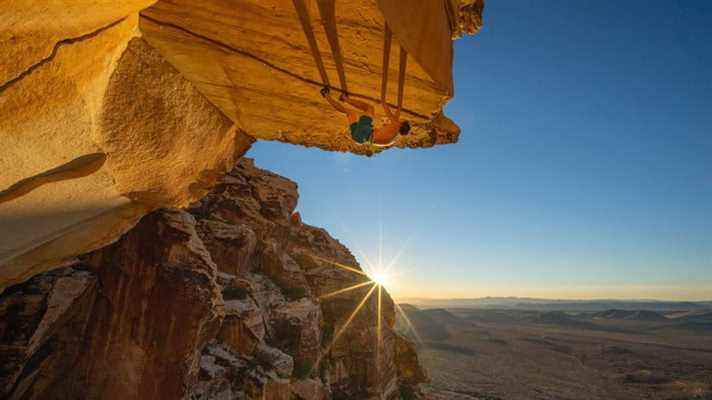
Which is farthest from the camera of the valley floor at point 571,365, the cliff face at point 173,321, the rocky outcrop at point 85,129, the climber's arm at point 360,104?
the valley floor at point 571,365

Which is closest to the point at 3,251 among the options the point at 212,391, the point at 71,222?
the point at 71,222

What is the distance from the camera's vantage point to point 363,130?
2.64m

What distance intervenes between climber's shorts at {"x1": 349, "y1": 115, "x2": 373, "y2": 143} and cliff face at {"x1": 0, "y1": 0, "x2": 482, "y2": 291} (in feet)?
1.16

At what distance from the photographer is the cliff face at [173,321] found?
7.79 meters

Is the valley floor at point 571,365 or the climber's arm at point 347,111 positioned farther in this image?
the valley floor at point 571,365

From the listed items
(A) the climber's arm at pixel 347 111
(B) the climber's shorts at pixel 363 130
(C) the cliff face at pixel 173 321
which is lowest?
(C) the cliff face at pixel 173 321

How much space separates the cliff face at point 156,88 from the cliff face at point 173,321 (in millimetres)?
5484

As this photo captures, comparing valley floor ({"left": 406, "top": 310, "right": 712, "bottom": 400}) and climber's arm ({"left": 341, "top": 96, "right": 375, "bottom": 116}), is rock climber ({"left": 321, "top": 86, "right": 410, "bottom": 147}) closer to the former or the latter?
climber's arm ({"left": 341, "top": 96, "right": 375, "bottom": 116})

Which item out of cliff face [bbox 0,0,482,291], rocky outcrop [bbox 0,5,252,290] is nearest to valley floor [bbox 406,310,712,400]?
rocky outcrop [bbox 0,5,252,290]

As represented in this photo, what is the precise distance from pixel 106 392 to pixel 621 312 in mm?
186875

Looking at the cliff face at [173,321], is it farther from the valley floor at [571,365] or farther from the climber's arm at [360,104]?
the valley floor at [571,365]

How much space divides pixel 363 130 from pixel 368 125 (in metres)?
0.06

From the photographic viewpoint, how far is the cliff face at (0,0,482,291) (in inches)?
87.5

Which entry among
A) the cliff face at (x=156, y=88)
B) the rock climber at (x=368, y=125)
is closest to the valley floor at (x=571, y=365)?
the cliff face at (x=156, y=88)
